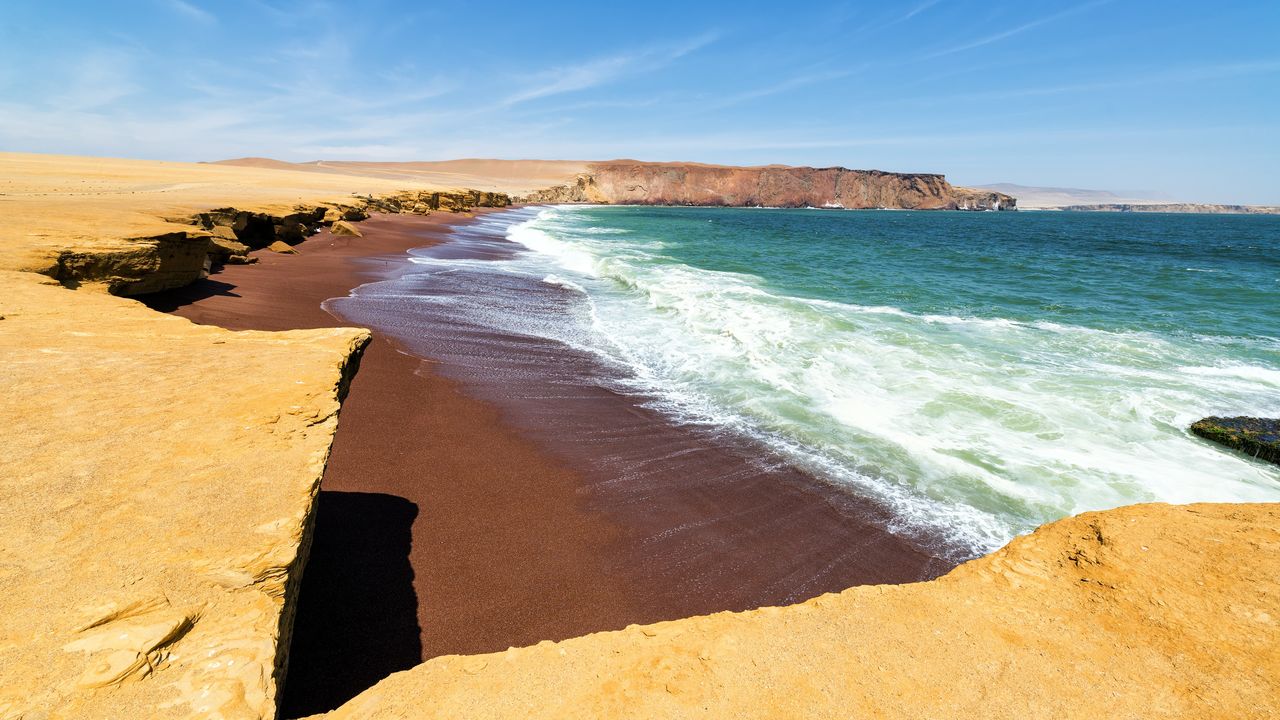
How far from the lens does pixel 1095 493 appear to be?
19.1 feet

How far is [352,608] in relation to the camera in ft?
12.2

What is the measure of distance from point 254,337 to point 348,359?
1163 mm

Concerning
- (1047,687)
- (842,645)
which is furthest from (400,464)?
(1047,687)

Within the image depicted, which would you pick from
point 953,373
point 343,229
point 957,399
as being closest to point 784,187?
point 343,229

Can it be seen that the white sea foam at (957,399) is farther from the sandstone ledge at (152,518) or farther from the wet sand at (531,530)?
the sandstone ledge at (152,518)

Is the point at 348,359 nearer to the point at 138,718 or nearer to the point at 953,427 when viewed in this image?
the point at 138,718

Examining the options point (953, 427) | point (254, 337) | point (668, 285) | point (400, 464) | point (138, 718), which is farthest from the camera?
point (668, 285)

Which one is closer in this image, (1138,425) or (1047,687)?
(1047,687)

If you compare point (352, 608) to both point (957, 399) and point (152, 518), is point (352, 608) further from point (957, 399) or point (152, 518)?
point (957, 399)

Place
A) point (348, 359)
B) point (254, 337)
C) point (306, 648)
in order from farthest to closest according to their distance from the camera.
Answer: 1. point (254, 337)
2. point (348, 359)
3. point (306, 648)

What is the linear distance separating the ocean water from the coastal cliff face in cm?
13728

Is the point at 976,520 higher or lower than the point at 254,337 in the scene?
lower

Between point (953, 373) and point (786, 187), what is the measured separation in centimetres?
15565

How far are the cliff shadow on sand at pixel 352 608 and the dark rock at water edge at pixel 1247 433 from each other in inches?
377
